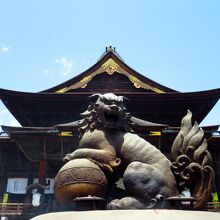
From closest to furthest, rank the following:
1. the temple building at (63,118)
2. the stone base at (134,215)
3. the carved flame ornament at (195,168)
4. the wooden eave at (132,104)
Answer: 1. the stone base at (134,215)
2. the carved flame ornament at (195,168)
3. the temple building at (63,118)
4. the wooden eave at (132,104)

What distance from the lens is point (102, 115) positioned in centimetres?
353

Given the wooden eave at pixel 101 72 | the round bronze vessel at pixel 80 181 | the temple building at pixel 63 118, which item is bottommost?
the round bronze vessel at pixel 80 181

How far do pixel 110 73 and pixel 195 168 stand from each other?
12756 mm

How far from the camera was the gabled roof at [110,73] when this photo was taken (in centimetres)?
1505

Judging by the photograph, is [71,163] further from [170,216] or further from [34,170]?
[34,170]

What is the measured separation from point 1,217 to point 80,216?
10513 mm

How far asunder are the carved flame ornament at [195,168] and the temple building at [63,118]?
7381 millimetres

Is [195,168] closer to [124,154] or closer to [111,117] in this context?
[124,154]

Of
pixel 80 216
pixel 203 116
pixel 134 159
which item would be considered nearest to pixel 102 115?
pixel 134 159

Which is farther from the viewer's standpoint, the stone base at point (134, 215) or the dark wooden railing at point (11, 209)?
the dark wooden railing at point (11, 209)

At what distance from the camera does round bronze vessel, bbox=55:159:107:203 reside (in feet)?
9.90

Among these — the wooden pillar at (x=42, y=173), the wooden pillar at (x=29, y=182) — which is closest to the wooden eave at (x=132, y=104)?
the wooden pillar at (x=29, y=182)

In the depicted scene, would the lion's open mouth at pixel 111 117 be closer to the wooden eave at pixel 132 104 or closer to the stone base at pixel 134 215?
the stone base at pixel 134 215

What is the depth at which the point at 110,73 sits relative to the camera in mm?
15805
